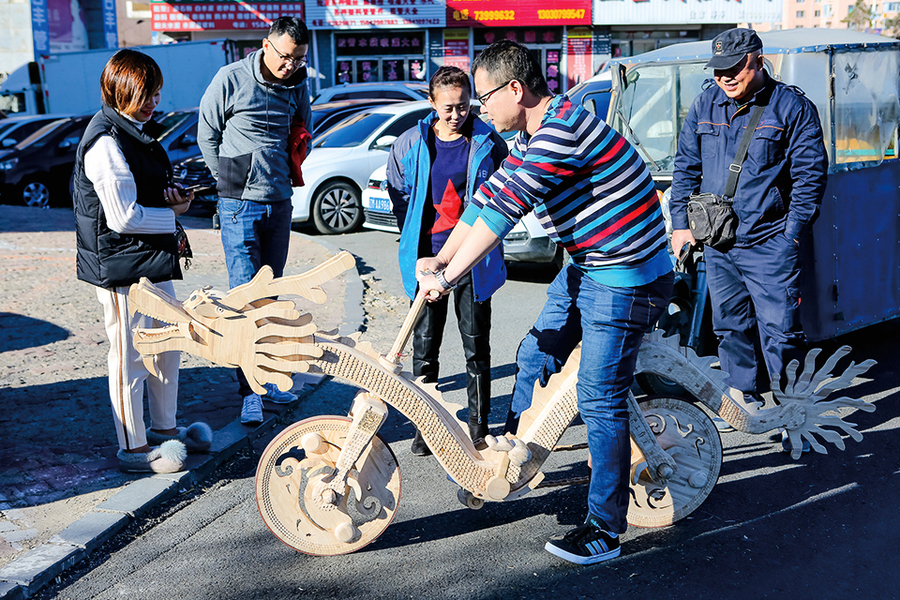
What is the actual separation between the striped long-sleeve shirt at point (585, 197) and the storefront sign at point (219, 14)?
28.4 metres

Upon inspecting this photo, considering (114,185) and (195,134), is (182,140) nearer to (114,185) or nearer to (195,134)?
(195,134)

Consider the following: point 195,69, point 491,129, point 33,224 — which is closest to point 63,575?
point 491,129

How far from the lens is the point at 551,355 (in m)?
3.53

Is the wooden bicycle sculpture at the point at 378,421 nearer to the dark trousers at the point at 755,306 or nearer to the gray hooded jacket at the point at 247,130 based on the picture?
the dark trousers at the point at 755,306

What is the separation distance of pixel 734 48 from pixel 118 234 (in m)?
3.16

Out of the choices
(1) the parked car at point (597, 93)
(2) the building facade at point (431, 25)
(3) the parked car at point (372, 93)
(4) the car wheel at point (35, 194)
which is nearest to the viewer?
(1) the parked car at point (597, 93)

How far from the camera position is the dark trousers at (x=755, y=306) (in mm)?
4500

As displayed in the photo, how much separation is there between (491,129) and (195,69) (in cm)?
1806

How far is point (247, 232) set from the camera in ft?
15.5

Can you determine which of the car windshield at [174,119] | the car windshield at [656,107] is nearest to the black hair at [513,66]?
the car windshield at [656,107]

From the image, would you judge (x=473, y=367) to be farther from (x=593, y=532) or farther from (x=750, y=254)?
(x=750, y=254)

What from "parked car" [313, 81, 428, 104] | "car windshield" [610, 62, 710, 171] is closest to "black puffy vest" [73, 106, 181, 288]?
"car windshield" [610, 62, 710, 171]

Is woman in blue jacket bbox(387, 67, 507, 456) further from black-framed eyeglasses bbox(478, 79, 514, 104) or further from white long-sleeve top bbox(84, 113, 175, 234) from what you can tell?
white long-sleeve top bbox(84, 113, 175, 234)

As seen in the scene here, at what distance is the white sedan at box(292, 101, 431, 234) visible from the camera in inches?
454
